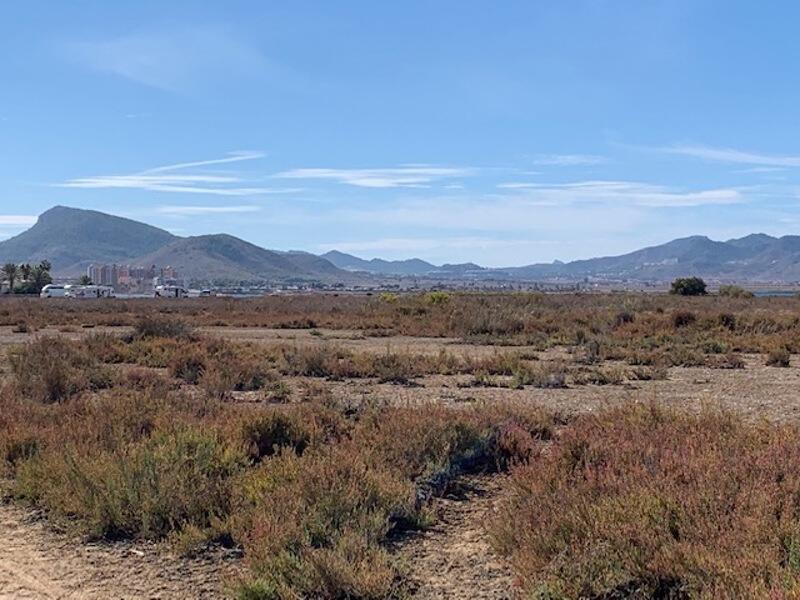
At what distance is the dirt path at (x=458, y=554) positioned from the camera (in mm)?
6598

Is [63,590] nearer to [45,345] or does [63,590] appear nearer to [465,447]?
[465,447]

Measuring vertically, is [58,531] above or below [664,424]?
below

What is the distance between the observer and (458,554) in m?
7.38

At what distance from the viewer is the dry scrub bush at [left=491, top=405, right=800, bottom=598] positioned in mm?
5629

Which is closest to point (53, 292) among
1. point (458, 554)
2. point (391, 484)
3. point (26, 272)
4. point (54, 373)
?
point (26, 272)

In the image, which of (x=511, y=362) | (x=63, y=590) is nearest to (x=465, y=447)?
(x=63, y=590)

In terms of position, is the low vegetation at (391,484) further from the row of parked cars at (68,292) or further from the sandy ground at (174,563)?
the row of parked cars at (68,292)

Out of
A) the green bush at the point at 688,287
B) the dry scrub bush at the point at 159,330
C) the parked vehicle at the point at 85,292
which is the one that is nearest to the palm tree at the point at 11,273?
the parked vehicle at the point at 85,292

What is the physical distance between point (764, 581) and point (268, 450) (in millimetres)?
6497

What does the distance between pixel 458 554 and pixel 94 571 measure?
10.0 ft

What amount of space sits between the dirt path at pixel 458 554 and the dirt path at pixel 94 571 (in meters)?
1.57

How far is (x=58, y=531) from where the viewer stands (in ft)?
27.3

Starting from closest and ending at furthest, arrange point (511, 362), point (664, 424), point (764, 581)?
point (764, 581) < point (664, 424) < point (511, 362)

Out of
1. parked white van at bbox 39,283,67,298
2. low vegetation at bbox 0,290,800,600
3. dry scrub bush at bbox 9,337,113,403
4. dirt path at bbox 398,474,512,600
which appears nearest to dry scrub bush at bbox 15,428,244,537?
low vegetation at bbox 0,290,800,600
